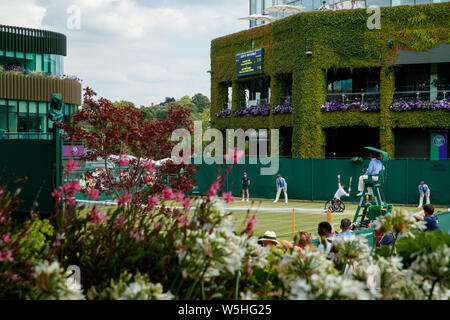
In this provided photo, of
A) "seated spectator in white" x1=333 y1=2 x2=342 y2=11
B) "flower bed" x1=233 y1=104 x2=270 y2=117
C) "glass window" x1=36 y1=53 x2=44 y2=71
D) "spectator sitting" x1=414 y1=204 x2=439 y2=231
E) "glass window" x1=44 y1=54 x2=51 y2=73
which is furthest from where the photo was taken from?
"glass window" x1=44 y1=54 x2=51 y2=73

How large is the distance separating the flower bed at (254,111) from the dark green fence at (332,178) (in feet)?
29.0

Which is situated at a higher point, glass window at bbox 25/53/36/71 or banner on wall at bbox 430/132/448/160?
glass window at bbox 25/53/36/71

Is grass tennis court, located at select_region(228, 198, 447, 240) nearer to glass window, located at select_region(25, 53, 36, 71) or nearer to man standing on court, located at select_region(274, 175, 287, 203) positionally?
man standing on court, located at select_region(274, 175, 287, 203)

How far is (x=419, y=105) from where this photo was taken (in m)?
38.9

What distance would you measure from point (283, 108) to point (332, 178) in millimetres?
10570

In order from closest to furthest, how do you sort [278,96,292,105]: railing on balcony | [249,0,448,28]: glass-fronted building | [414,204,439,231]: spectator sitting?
[414,204,439,231]: spectator sitting
[249,0,448,28]: glass-fronted building
[278,96,292,105]: railing on balcony

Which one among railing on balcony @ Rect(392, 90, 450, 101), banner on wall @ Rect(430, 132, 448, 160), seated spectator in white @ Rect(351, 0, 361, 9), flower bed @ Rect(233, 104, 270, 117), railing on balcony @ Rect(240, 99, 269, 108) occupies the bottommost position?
banner on wall @ Rect(430, 132, 448, 160)

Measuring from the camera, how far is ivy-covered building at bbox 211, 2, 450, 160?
38969 mm

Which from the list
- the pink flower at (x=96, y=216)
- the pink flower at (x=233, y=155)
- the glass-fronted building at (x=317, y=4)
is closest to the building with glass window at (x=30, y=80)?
the glass-fronted building at (x=317, y=4)

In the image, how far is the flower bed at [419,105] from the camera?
38.3 meters

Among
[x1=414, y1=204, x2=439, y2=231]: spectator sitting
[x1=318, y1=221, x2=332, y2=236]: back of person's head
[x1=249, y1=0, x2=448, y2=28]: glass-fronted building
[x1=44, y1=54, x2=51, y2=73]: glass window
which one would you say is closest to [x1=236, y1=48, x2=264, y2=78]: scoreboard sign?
[x1=249, y1=0, x2=448, y2=28]: glass-fronted building

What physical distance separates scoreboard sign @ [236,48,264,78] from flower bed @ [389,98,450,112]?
12.1 metres

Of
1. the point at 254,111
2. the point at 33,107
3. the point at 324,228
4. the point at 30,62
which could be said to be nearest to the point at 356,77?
the point at 254,111

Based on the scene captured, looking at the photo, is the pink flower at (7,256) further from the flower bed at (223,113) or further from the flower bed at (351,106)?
the flower bed at (223,113)
